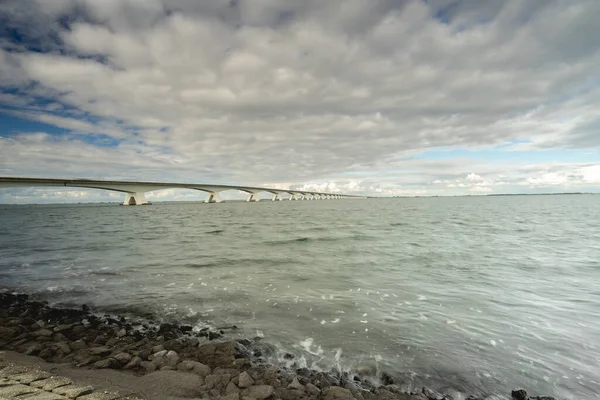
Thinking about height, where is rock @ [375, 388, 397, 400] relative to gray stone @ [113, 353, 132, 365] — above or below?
below

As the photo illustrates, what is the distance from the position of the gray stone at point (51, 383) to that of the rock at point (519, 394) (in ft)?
23.9

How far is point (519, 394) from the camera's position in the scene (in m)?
5.10

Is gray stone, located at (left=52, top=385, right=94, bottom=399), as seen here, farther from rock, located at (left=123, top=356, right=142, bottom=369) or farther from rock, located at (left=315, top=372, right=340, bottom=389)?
rock, located at (left=315, top=372, right=340, bottom=389)

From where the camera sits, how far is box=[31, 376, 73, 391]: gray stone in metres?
4.08

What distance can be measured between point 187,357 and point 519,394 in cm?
615

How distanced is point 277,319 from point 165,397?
4.19m

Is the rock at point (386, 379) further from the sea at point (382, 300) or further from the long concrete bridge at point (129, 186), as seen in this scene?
the long concrete bridge at point (129, 186)

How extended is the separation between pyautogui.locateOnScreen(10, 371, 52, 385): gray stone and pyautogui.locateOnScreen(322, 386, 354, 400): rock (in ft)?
14.1

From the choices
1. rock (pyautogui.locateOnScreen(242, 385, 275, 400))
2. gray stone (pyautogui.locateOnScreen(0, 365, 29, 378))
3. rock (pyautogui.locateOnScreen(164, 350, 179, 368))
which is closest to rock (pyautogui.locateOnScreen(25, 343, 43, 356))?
gray stone (pyautogui.locateOnScreen(0, 365, 29, 378))

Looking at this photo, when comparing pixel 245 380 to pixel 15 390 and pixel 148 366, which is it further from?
pixel 15 390

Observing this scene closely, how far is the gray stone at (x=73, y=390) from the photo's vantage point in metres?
3.91

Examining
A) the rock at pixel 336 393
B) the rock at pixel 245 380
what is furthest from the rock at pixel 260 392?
the rock at pixel 336 393

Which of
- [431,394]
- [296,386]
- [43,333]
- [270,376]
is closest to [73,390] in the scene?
[270,376]

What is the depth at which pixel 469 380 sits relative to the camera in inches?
218
